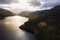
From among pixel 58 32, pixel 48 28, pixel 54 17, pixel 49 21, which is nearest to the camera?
pixel 58 32

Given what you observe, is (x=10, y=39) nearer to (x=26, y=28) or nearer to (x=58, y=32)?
(x=58, y=32)

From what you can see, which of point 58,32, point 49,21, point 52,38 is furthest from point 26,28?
point 52,38

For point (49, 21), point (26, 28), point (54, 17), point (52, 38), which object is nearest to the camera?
point (52, 38)

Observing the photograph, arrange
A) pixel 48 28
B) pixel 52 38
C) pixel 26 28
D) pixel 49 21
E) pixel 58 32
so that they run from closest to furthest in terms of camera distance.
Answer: pixel 52 38 < pixel 58 32 < pixel 48 28 < pixel 49 21 < pixel 26 28

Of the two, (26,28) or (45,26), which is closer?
(45,26)

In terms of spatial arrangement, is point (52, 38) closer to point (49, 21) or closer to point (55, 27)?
point (55, 27)

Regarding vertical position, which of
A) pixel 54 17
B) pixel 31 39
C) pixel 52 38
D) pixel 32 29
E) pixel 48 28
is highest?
pixel 54 17

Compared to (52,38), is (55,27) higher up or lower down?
higher up

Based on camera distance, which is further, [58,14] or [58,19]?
[58,14]

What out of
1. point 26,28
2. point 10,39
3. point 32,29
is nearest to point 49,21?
point 32,29
